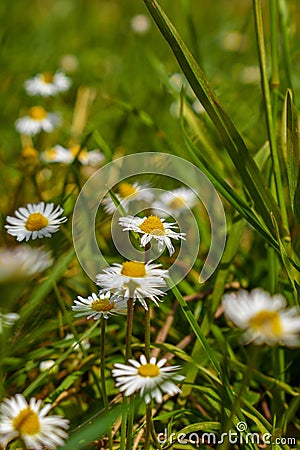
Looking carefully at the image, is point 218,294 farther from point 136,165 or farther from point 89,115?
point 89,115

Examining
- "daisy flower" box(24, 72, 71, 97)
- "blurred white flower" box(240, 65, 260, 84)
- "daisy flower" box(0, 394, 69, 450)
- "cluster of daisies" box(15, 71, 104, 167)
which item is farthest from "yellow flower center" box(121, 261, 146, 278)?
"blurred white flower" box(240, 65, 260, 84)

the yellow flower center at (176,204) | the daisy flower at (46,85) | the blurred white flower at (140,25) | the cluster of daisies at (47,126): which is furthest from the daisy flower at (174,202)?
the blurred white flower at (140,25)

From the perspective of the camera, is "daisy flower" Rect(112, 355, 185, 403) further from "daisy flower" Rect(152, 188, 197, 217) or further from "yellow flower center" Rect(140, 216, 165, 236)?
"daisy flower" Rect(152, 188, 197, 217)

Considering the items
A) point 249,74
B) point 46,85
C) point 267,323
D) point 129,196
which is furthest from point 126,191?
point 249,74

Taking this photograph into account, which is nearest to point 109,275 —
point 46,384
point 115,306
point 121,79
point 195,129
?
point 115,306

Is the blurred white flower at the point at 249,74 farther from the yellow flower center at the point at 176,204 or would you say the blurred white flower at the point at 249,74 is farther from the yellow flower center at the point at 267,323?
the yellow flower center at the point at 267,323

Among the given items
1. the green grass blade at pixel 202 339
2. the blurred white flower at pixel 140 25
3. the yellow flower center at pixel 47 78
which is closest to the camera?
the green grass blade at pixel 202 339
